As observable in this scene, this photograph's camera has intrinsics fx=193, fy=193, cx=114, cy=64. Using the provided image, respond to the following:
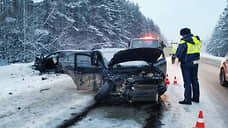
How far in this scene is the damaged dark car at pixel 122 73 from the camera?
4930mm

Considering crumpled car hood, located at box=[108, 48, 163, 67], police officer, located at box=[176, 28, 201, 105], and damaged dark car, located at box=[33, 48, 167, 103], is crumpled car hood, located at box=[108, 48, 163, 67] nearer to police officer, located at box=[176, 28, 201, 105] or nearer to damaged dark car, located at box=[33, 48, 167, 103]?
damaged dark car, located at box=[33, 48, 167, 103]

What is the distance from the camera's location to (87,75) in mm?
6289

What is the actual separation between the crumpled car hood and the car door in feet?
2.09

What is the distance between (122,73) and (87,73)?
4.74 ft

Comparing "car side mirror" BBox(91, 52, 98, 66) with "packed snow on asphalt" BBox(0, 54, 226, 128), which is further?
"car side mirror" BBox(91, 52, 98, 66)

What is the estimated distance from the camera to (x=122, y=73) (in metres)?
5.38

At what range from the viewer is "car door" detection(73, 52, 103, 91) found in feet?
19.8

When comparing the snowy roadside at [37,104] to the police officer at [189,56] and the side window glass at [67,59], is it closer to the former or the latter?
the side window glass at [67,59]

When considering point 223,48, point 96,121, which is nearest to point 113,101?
point 96,121

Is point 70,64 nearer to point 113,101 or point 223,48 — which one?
point 113,101

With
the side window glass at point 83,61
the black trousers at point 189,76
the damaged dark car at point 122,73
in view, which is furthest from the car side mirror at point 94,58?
the black trousers at point 189,76

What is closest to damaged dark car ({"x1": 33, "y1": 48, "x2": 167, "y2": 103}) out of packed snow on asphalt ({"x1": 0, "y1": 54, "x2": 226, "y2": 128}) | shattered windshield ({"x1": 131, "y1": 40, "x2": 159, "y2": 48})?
packed snow on asphalt ({"x1": 0, "y1": 54, "x2": 226, "y2": 128})

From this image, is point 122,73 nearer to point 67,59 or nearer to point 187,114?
point 187,114

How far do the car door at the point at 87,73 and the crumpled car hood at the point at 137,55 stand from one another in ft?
2.09
